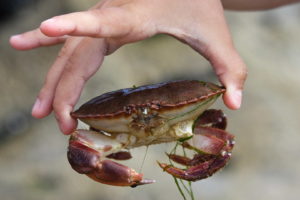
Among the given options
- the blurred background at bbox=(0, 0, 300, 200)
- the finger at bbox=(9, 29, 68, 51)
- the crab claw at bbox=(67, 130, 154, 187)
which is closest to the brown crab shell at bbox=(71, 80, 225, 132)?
the crab claw at bbox=(67, 130, 154, 187)

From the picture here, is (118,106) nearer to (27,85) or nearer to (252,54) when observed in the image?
(27,85)

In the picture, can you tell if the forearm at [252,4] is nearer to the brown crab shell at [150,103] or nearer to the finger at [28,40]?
the brown crab shell at [150,103]

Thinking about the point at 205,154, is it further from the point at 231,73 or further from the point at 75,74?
the point at 75,74

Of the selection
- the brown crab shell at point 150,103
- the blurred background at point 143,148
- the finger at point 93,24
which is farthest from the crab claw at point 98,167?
the blurred background at point 143,148

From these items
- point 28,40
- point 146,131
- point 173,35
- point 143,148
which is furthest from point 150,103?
point 143,148

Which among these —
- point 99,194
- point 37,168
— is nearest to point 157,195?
point 99,194

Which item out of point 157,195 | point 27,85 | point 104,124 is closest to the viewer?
point 104,124

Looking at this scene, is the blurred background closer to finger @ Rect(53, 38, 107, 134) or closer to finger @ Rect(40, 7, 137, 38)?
finger @ Rect(53, 38, 107, 134)
